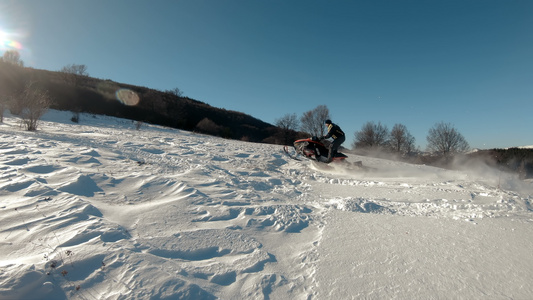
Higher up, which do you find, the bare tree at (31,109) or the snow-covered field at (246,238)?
the bare tree at (31,109)

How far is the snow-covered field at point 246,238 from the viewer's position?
2012 mm

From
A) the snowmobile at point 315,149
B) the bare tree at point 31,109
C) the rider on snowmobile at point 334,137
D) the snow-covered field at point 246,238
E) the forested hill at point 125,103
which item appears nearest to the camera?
the snow-covered field at point 246,238

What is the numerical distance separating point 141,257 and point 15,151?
6793mm

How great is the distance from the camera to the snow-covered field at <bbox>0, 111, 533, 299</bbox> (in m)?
2.01

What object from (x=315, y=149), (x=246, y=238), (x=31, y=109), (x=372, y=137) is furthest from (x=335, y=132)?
(x=372, y=137)

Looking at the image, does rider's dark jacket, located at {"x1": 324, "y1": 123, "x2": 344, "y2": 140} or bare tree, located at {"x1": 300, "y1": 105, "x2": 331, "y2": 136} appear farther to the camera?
bare tree, located at {"x1": 300, "y1": 105, "x2": 331, "y2": 136}

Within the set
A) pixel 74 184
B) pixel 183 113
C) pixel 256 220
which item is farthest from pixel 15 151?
pixel 183 113

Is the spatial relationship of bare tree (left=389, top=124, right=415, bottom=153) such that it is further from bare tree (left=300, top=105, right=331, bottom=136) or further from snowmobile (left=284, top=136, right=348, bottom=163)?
snowmobile (left=284, top=136, right=348, bottom=163)

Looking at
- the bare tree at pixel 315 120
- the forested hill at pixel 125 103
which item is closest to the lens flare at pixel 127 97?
the forested hill at pixel 125 103

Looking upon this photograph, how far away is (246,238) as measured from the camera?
9.61 feet

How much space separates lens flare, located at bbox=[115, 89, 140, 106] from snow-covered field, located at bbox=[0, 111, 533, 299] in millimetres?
39443

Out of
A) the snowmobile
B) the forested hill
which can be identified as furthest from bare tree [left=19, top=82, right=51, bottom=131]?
the snowmobile

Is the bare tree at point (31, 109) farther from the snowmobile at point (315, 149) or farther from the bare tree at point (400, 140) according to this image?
the bare tree at point (400, 140)

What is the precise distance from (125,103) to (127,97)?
2946 mm
